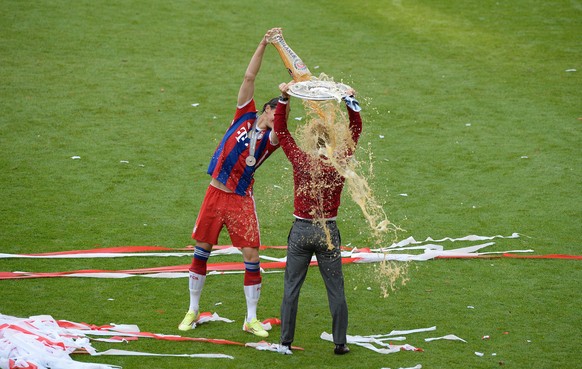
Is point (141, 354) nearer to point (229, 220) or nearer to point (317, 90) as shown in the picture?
point (229, 220)

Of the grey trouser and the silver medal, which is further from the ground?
the silver medal

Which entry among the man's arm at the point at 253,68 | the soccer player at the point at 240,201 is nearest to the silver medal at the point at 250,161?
the soccer player at the point at 240,201

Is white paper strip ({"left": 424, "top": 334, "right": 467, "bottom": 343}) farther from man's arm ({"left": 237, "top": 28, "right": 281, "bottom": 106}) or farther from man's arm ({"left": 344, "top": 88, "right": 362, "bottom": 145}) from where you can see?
man's arm ({"left": 237, "top": 28, "right": 281, "bottom": 106})

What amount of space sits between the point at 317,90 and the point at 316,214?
1.00 m

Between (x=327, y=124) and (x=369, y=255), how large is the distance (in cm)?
282

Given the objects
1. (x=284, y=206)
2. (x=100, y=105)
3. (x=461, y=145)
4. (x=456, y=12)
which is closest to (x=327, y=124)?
(x=284, y=206)

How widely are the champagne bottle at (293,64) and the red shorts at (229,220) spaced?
123cm

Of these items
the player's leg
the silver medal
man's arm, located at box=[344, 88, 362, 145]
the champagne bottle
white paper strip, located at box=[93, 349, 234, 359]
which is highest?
→ the champagne bottle

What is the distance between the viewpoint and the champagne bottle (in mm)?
7480

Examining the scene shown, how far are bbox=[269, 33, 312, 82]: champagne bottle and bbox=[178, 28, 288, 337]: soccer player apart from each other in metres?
0.19

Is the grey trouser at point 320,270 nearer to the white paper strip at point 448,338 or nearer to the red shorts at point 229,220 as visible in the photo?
the red shorts at point 229,220

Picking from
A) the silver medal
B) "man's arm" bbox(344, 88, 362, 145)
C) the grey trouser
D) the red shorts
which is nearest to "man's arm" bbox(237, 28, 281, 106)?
the silver medal

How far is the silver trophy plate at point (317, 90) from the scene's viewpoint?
685cm

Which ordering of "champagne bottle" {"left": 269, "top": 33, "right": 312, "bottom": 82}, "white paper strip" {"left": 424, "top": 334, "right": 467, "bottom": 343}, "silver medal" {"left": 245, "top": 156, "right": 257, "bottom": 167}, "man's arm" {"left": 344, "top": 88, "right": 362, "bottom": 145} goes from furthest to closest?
"silver medal" {"left": 245, "top": 156, "right": 257, "bottom": 167} < "white paper strip" {"left": 424, "top": 334, "right": 467, "bottom": 343} < "champagne bottle" {"left": 269, "top": 33, "right": 312, "bottom": 82} < "man's arm" {"left": 344, "top": 88, "right": 362, "bottom": 145}
